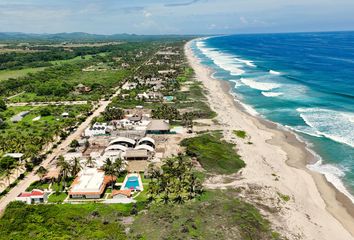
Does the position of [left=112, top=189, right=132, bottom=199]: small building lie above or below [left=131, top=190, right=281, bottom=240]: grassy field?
above

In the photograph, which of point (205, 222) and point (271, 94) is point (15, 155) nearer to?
point (205, 222)

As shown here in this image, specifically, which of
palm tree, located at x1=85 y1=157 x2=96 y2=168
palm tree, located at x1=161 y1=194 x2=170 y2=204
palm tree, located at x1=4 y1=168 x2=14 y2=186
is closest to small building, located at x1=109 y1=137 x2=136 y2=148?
palm tree, located at x1=85 y1=157 x2=96 y2=168

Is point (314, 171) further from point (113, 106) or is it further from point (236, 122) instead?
point (113, 106)

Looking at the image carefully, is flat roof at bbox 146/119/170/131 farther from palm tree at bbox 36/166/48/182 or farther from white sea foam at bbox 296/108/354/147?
white sea foam at bbox 296/108/354/147

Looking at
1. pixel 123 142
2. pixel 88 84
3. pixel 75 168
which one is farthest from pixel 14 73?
pixel 75 168

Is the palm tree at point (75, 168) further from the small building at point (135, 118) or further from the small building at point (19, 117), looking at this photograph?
the small building at point (19, 117)

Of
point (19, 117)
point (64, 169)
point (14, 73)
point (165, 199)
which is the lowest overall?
point (14, 73)
